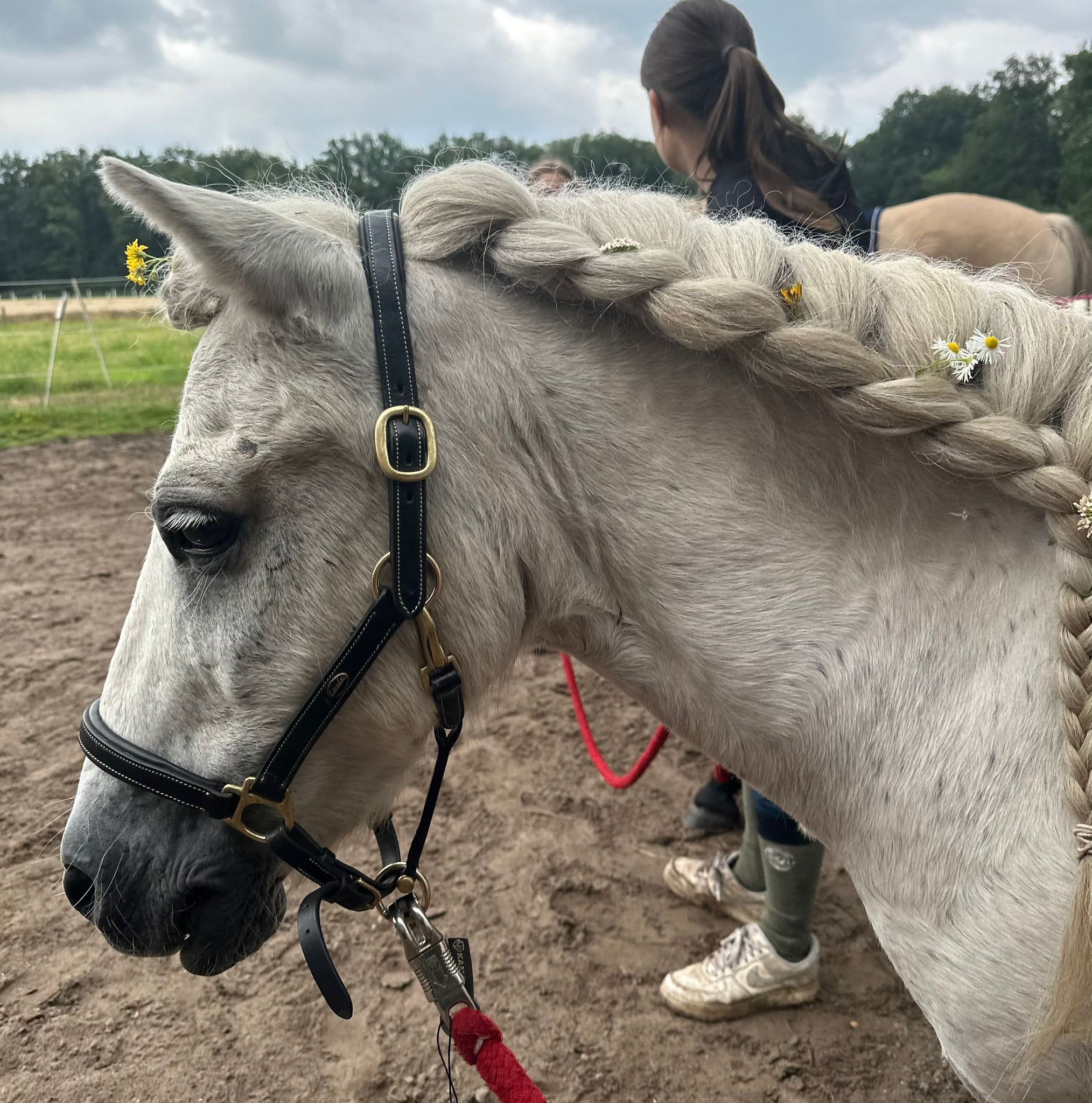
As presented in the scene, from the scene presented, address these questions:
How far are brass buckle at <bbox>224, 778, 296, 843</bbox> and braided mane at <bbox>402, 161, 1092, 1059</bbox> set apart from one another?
973mm

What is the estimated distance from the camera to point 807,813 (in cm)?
138

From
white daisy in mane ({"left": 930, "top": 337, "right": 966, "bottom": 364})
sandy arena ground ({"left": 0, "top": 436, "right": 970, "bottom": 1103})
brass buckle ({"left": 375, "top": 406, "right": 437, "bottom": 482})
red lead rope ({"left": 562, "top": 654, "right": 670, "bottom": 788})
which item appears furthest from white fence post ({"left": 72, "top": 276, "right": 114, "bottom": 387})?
white daisy in mane ({"left": 930, "top": 337, "right": 966, "bottom": 364})

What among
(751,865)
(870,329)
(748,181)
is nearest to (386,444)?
(870,329)

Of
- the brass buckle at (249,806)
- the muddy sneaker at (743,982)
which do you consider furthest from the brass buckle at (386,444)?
the muddy sneaker at (743,982)

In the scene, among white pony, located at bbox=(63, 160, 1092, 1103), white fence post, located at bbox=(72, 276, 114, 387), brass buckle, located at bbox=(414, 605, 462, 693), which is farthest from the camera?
white fence post, located at bbox=(72, 276, 114, 387)

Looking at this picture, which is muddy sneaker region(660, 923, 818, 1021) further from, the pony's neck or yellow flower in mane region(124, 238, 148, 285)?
yellow flower in mane region(124, 238, 148, 285)

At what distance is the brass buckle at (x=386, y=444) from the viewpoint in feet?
3.82

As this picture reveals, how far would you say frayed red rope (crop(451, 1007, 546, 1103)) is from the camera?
1.40 metres

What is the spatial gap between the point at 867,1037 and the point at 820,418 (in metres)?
2.33

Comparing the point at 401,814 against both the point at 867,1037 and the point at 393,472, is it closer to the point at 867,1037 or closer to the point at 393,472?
the point at 867,1037

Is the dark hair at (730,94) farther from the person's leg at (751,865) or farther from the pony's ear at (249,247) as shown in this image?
the person's leg at (751,865)

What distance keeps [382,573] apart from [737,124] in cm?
202

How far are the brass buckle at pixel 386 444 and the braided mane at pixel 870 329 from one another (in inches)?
11.9

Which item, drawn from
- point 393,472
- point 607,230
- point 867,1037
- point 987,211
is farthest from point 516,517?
point 867,1037
